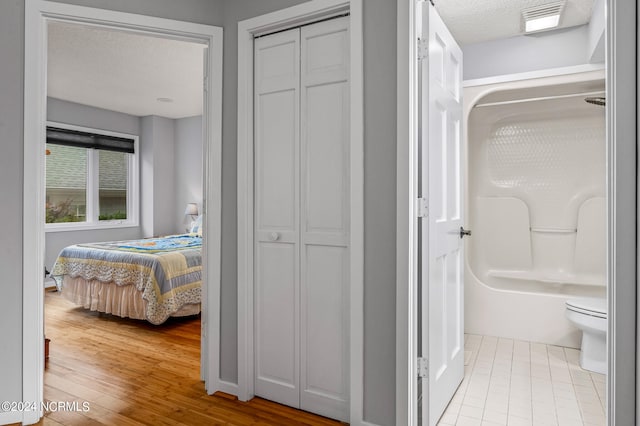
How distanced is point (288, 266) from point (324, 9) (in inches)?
54.4

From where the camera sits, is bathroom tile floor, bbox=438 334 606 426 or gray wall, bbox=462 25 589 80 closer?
bathroom tile floor, bbox=438 334 606 426

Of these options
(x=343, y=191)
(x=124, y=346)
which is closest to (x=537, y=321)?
(x=343, y=191)

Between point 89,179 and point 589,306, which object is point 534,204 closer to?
point 589,306

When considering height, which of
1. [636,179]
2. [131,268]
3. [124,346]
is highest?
[636,179]

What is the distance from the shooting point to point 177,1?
240cm

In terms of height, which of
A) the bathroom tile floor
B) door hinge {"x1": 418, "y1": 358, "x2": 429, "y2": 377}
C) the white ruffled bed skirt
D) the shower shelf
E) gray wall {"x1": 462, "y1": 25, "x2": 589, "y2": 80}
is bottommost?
the bathroom tile floor

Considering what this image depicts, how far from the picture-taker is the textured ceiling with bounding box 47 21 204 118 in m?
3.62

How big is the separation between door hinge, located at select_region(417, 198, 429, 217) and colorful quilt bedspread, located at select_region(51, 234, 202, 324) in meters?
2.75

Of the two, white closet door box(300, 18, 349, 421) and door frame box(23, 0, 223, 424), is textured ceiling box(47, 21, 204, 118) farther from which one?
white closet door box(300, 18, 349, 421)

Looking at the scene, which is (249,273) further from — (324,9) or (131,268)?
(131,268)

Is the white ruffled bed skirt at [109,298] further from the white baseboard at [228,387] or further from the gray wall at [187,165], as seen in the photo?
the gray wall at [187,165]

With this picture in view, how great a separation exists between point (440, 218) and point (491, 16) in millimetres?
1935

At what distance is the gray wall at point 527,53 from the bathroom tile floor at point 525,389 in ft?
7.54

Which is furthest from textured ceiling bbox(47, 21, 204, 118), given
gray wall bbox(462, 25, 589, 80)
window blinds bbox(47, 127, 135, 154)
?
gray wall bbox(462, 25, 589, 80)
